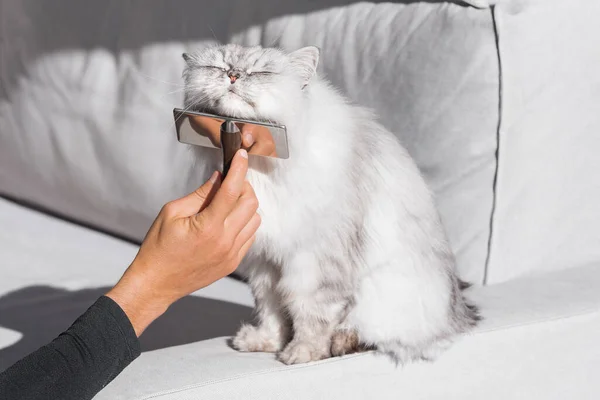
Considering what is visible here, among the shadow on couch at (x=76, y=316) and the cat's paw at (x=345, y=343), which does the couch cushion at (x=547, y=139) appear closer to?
the cat's paw at (x=345, y=343)


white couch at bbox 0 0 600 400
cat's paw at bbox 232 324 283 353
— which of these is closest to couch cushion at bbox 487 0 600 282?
white couch at bbox 0 0 600 400

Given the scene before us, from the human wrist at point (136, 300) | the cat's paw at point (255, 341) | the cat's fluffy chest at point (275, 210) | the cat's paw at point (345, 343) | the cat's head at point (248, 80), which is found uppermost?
the cat's head at point (248, 80)

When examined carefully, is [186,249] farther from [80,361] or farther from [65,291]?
[65,291]

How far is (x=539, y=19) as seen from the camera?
1299 millimetres

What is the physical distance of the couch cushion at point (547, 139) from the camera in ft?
4.27

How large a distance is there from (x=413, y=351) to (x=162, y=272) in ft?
1.42

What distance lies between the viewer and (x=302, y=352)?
1186 mm

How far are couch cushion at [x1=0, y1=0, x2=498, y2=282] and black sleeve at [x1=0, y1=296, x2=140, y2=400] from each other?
1.75 ft

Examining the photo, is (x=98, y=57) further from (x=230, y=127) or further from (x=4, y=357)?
(x=230, y=127)

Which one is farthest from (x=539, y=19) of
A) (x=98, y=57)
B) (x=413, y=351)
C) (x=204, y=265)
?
(x=98, y=57)

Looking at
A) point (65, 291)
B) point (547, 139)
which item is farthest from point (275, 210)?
point (65, 291)

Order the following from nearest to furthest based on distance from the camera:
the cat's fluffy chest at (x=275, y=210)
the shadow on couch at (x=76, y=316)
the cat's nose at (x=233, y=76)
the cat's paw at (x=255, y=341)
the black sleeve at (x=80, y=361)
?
the black sleeve at (x=80, y=361), the cat's nose at (x=233, y=76), the cat's fluffy chest at (x=275, y=210), the cat's paw at (x=255, y=341), the shadow on couch at (x=76, y=316)

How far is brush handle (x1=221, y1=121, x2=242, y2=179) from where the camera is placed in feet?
3.37

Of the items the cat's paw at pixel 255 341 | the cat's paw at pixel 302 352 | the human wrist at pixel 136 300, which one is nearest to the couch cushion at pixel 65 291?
the cat's paw at pixel 255 341
